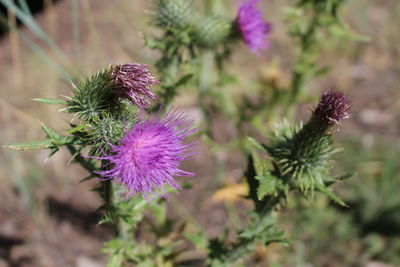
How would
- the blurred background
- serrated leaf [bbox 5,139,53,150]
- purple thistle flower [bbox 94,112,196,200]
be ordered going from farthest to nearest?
the blurred background < purple thistle flower [bbox 94,112,196,200] < serrated leaf [bbox 5,139,53,150]

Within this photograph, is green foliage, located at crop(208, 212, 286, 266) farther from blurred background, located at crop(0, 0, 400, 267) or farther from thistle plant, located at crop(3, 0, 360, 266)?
blurred background, located at crop(0, 0, 400, 267)

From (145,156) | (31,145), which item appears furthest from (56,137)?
(145,156)

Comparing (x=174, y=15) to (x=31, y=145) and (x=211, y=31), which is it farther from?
(x=31, y=145)

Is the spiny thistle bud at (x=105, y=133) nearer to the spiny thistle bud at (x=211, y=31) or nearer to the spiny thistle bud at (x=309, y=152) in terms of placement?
the spiny thistle bud at (x=309, y=152)

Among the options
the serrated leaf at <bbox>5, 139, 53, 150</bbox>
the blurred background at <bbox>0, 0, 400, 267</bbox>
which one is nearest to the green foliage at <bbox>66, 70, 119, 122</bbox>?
the serrated leaf at <bbox>5, 139, 53, 150</bbox>

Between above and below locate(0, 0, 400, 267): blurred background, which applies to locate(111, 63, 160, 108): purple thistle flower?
below

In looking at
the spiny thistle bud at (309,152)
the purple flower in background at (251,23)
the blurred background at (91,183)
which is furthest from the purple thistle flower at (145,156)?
the purple flower in background at (251,23)

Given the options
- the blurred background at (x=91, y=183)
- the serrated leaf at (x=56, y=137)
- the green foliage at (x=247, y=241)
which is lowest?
the green foliage at (x=247, y=241)
